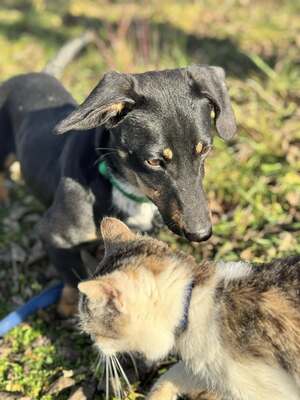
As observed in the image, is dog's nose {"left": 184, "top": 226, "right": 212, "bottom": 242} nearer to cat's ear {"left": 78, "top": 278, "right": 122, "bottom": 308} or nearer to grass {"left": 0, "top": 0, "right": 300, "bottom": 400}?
cat's ear {"left": 78, "top": 278, "right": 122, "bottom": 308}

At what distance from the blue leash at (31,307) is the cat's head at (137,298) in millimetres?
1231

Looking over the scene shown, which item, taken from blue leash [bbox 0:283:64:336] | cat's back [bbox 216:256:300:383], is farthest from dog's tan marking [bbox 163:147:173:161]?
blue leash [bbox 0:283:64:336]

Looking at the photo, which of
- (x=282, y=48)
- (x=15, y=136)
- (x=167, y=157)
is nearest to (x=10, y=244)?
(x=15, y=136)

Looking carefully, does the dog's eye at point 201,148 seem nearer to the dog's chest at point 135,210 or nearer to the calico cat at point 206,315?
the dog's chest at point 135,210

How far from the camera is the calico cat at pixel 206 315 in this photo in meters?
3.07

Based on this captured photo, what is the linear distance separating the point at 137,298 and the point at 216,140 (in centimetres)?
328

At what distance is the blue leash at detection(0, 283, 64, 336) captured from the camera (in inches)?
175

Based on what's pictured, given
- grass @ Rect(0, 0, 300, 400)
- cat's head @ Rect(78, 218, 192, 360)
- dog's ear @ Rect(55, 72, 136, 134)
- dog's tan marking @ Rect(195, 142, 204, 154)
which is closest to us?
cat's head @ Rect(78, 218, 192, 360)

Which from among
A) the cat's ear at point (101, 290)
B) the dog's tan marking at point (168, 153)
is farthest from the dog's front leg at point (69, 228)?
the cat's ear at point (101, 290)

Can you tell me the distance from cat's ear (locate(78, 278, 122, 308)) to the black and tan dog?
2.88 ft

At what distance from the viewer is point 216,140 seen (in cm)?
605

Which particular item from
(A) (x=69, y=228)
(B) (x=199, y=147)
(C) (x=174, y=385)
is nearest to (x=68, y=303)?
(A) (x=69, y=228)

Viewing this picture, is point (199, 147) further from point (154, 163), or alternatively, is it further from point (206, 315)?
point (206, 315)

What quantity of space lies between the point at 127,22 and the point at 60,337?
613 centimetres
